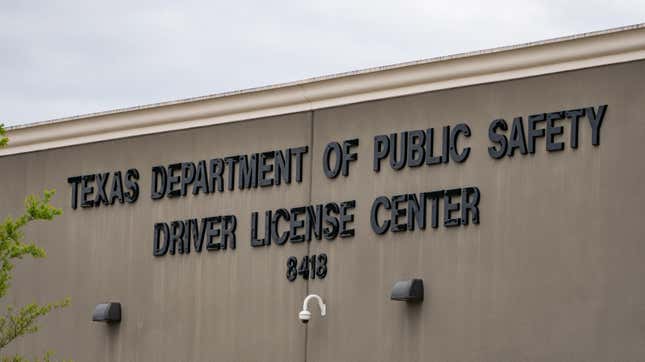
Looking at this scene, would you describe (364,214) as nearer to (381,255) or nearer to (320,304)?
(381,255)

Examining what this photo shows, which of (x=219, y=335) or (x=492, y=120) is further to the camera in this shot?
(x=219, y=335)

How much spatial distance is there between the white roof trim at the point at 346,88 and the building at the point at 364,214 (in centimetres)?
3

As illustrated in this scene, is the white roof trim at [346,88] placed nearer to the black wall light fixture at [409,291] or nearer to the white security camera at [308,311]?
the black wall light fixture at [409,291]

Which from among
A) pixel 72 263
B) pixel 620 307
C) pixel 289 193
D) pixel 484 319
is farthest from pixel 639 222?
pixel 72 263

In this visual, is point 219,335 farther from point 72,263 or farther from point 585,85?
point 585,85

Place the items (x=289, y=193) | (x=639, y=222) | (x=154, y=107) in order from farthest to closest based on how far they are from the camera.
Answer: (x=154, y=107) → (x=289, y=193) → (x=639, y=222)

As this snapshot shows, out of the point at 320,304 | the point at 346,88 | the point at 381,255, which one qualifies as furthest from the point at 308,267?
the point at 346,88

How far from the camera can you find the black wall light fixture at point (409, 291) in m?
23.9

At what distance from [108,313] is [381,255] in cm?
577

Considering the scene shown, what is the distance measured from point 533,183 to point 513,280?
54.6 inches

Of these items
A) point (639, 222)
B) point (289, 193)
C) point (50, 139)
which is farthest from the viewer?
point (50, 139)

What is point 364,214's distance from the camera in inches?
984

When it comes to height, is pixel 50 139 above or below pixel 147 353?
above

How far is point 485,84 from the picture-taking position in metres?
23.7
